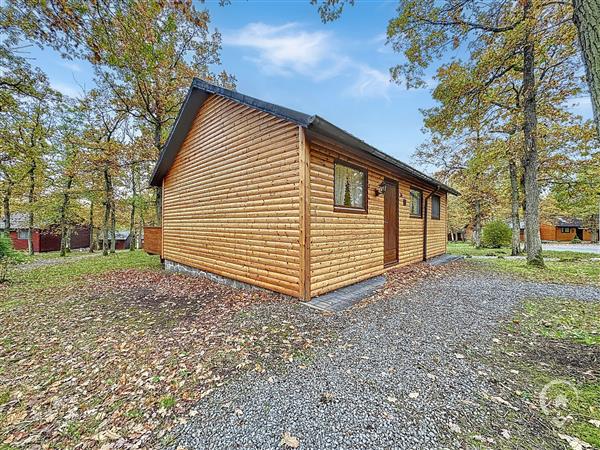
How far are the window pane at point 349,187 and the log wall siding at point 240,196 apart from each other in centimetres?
128

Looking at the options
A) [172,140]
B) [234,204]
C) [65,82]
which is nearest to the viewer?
[234,204]

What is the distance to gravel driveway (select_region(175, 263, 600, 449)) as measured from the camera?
179 centimetres

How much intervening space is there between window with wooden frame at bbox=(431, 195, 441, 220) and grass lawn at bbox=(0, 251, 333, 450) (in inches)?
337

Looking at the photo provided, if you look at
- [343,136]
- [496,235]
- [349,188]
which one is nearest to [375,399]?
[343,136]

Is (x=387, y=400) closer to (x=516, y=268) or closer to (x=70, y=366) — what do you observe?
(x=70, y=366)

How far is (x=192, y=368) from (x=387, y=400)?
6.73 ft

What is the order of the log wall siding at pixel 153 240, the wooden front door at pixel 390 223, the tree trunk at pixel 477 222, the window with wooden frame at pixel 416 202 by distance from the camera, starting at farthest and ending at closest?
1. the tree trunk at pixel 477 222
2. the log wall siding at pixel 153 240
3. the window with wooden frame at pixel 416 202
4. the wooden front door at pixel 390 223

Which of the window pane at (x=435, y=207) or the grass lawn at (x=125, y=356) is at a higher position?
the window pane at (x=435, y=207)

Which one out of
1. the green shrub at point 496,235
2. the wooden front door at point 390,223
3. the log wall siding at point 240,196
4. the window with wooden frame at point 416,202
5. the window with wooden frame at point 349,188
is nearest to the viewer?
the log wall siding at point 240,196

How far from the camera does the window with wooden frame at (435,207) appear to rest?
34.6ft

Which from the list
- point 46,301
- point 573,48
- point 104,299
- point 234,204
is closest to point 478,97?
point 573,48

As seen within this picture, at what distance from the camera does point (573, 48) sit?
7.02 meters

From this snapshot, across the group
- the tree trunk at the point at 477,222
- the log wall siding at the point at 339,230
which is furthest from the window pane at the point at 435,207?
the tree trunk at the point at 477,222

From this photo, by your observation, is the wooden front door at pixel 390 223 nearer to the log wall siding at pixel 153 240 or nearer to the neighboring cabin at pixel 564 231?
the log wall siding at pixel 153 240
